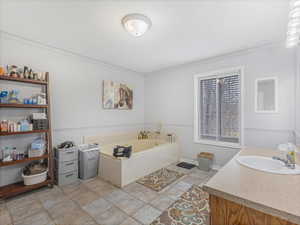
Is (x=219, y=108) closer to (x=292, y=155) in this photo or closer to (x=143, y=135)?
(x=292, y=155)

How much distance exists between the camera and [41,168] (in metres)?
2.29

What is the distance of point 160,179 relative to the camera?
267 centimetres

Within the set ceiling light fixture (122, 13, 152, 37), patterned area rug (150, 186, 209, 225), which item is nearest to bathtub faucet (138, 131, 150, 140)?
patterned area rug (150, 186, 209, 225)

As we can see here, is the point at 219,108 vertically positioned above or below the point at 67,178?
above

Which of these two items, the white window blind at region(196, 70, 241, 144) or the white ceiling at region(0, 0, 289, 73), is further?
the white window blind at region(196, 70, 241, 144)

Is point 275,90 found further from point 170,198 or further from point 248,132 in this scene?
point 170,198

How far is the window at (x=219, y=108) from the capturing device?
9.65ft

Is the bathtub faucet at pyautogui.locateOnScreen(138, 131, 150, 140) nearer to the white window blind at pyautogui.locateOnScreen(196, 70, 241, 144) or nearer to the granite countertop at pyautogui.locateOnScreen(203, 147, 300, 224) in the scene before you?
the white window blind at pyautogui.locateOnScreen(196, 70, 241, 144)

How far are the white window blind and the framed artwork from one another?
6.35ft

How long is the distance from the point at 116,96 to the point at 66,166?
6.44 feet

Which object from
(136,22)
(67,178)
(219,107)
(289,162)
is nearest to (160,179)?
(67,178)

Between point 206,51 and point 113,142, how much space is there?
9.93 ft

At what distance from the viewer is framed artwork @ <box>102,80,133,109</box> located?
135 inches

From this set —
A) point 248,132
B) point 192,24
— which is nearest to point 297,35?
point 192,24
